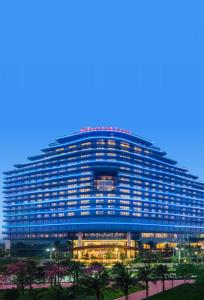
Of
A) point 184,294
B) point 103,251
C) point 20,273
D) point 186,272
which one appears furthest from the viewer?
point 103,251

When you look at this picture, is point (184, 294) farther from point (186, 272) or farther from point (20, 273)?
point (20, 273)

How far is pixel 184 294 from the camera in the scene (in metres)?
74.9

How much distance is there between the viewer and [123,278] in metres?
67.1

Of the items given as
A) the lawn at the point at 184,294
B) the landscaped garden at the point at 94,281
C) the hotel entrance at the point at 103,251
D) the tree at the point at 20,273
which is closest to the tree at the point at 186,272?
the landscaped garden at the point at 94,281

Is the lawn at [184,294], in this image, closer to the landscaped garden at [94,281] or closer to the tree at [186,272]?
the landscaped garden at [94,281]

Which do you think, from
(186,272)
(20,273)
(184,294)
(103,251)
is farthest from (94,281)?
(103,251)

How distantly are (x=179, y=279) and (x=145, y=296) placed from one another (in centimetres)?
2486

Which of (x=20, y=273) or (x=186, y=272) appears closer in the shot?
(x=20, y=273)

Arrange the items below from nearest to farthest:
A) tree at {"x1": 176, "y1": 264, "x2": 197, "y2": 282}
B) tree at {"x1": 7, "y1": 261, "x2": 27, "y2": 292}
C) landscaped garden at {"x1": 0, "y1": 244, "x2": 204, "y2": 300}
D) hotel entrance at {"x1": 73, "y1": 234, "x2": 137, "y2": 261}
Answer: landscaped garden at {"x1": 0, "y1": 244, "x2": 204, "y2": 300} < tree at {"x1": 7, "y1": 261, "x2": 27, "y2": 292} < tree at {"x1": 176, "y1": 264, "x2": 197, "y2": 282} < hotel entrance at {"x1": 73, "y1": 234, "x2": 137, "y2": 261}

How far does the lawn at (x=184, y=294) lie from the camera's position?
7156 centimetres

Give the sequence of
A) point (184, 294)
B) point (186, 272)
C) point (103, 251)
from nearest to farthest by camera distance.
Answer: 1. point (184, 294)
2. point (186, 272)
3. point (103, 251)

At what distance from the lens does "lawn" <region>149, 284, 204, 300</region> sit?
7156cm

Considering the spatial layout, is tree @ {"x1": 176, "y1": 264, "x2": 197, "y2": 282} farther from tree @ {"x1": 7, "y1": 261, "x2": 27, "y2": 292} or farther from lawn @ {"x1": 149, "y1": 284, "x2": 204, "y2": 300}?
tree @ {"x1": 7, "y1": 261, "x2": 27, "y2": 292}

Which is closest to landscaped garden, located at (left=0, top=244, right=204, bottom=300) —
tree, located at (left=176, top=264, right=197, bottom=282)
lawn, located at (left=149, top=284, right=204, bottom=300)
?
lawn, located at (left=149, top=284, right=204, bottom=300)
